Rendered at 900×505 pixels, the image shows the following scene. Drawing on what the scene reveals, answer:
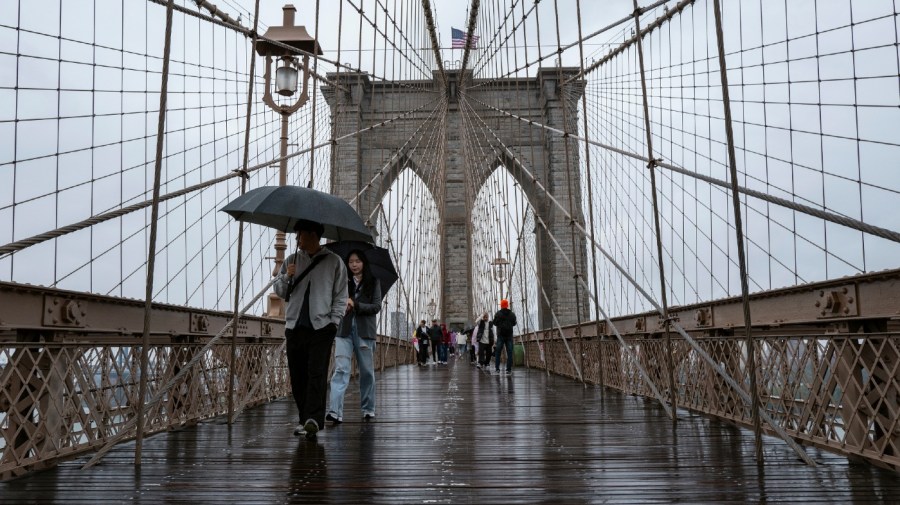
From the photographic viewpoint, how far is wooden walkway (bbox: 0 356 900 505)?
2.07m

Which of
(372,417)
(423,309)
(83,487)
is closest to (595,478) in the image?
(83,487)

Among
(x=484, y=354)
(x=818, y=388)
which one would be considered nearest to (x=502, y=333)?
(x=484, y=354)

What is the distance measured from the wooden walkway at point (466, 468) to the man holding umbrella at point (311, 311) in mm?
203

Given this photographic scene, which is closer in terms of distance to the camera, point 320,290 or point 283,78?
point 320,290

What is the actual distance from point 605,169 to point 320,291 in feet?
35.2

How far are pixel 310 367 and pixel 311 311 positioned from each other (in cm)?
24

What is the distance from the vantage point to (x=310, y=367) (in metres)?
3.31

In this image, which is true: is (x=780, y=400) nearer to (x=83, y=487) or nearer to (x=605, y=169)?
(x=83, y=487)

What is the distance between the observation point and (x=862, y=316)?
2492 mm

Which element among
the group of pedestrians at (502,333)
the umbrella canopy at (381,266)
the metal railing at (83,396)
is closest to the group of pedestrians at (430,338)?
the group of pedestrians at (502,333)

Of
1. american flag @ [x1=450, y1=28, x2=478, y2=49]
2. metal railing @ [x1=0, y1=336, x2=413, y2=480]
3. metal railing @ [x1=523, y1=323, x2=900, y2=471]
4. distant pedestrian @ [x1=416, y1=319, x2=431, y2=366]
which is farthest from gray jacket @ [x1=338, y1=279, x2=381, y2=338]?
american flag @ [x1=450, y1=28, x2=478, y2=49]

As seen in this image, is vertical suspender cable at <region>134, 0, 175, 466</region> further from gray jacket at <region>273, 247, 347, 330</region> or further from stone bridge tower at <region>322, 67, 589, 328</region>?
stone bridge tower at <region>322, 67, 589, 328</region>

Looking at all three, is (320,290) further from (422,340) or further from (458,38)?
(458,38)

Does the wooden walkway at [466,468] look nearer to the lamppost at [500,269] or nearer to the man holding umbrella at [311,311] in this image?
the man holding umbrella at [311,311]
